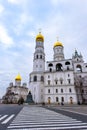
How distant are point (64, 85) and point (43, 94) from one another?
973 centimetres

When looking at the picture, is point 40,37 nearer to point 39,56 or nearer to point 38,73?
point 39,56

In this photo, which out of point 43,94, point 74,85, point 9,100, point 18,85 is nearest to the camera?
point 74,85

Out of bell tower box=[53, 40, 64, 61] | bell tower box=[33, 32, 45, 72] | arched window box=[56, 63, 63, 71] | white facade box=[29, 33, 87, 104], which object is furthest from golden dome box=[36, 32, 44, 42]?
arched window box=[56, 63, 63, 71]

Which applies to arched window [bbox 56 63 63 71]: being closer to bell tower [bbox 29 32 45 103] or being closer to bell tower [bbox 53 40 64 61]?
bell tower [bbox 53 40 64 61]

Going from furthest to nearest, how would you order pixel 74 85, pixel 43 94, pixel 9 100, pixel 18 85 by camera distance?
pixel 18 85 < pixel 9 100 < pixel 43 94 < pixel 74 85

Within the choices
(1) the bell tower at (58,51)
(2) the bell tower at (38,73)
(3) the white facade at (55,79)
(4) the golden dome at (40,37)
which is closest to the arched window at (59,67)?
(3) the white facade at (55,79)

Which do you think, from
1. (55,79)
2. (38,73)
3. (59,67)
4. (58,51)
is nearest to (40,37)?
(58,51)

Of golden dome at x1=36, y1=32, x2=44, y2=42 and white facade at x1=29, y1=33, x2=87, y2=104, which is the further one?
golden dome at x1=36, y1=32, x2=44, y2=42

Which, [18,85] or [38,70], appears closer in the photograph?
[38,70]

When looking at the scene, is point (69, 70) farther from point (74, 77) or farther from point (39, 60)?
point (39, 60)

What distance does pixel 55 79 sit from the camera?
56656 mm

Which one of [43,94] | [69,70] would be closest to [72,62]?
[69,70]

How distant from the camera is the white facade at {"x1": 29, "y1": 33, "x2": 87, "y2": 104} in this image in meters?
53.9

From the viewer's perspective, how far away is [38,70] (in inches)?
2366
